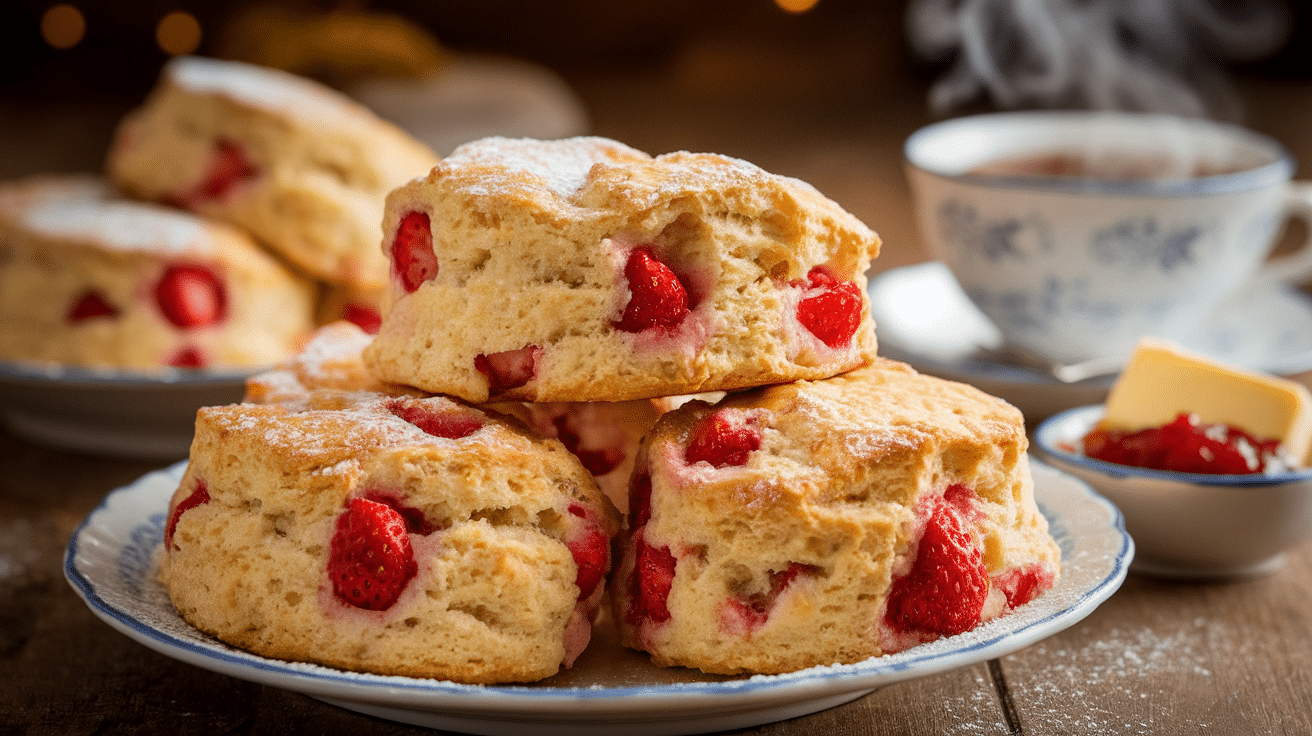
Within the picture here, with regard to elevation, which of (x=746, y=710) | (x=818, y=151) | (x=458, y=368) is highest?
(x=458, y=368)

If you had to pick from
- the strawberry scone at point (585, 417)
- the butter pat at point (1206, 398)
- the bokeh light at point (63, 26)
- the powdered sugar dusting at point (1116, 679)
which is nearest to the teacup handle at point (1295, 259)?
the butter pat at point (1206, 398)

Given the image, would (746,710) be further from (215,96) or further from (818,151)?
(818,151)

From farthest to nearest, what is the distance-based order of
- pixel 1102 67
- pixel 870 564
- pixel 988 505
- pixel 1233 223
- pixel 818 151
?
pixel 818 151 < pixel 1102 67 < pixel 1233 223 < pixel 988 505 < pixel 870 564

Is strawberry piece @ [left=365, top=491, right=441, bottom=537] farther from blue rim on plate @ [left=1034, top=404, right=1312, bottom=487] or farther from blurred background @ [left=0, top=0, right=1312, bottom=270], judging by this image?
blurred background @ [left=0, top=0, right=1312, bottom=270]

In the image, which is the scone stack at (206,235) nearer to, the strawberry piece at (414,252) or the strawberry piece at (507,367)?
the strawberry piece at (414,252)

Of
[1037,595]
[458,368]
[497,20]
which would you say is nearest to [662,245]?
[458,368]

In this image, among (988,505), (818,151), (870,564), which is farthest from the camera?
(818,151)

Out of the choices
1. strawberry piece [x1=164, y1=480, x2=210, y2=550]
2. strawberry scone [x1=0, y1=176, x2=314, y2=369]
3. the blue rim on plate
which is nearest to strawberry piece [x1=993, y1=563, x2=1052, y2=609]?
the blue rim on plate
